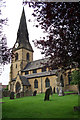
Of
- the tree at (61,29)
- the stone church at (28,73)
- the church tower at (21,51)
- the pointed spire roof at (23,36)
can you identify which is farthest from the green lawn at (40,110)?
the pointed spire roof at (23,36)

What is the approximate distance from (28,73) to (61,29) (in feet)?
115

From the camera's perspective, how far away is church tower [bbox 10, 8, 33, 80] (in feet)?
148

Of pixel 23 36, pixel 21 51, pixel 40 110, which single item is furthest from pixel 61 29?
pixel 23 36

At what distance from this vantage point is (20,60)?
45.1 m

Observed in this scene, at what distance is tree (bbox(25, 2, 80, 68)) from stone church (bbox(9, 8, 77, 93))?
18.2 m

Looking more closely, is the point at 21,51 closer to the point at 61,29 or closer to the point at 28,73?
the point at 28,73

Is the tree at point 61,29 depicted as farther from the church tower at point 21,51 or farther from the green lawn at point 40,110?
the church tower at point 21,51

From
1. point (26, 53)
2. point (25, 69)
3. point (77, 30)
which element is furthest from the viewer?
point (26, 53)

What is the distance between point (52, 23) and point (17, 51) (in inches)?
1646

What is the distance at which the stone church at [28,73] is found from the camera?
32.0m

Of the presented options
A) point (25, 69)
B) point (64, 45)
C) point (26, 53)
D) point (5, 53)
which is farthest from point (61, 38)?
→ point (26, 53)

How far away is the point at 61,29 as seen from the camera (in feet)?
22.9

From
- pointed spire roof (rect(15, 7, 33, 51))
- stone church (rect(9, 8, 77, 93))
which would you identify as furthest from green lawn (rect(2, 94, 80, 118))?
pointed spire roof (rect(15, 7, 33, 51))

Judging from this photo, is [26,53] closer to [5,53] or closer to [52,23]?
[5,53]
